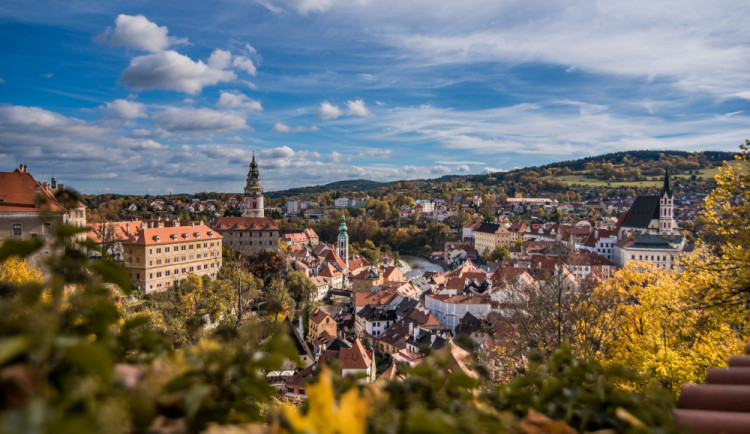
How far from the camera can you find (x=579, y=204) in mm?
132125

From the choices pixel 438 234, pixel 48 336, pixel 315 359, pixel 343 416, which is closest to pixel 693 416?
pixel 343 416

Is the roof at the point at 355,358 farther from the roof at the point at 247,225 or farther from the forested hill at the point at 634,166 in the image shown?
the forested hill at the point at 634,166

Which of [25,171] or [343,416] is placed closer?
[343,416]

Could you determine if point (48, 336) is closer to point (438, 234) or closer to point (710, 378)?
point (710, 378)

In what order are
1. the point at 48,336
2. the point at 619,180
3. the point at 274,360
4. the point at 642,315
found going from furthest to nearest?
the point at 619,180, the point at 642,315, the point at 274,360, the point at 48,336

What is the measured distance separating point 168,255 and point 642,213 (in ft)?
221

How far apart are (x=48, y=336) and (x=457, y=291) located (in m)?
42.6

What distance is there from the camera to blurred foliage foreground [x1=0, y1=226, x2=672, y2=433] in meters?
0.95

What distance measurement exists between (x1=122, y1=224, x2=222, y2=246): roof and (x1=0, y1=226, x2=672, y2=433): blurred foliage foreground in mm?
36823

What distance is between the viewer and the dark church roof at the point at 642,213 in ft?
218

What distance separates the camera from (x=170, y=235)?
36.7m

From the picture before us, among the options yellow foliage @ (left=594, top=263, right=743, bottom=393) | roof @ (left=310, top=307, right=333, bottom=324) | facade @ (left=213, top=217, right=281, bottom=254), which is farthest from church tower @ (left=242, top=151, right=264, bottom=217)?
yellow foliage @ (left=594, top=263, right=743, bottom=393)

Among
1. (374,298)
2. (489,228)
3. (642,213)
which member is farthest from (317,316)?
(489,228)

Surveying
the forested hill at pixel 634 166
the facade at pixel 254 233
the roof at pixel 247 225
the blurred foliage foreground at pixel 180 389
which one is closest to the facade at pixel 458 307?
the facade at pixel 254 233
